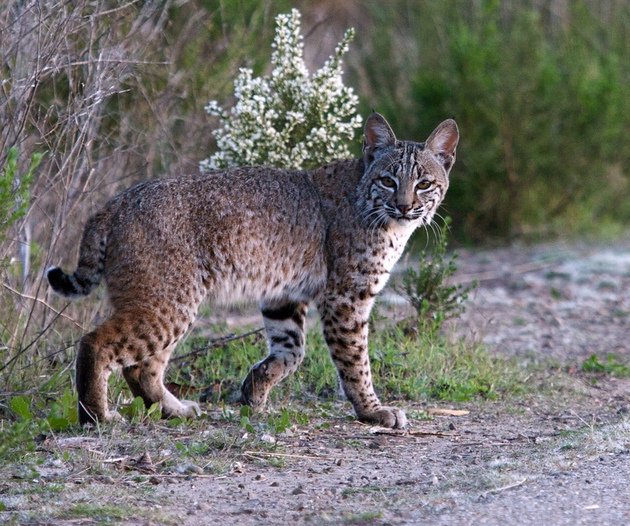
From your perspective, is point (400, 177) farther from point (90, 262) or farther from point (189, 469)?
point (189, 469)

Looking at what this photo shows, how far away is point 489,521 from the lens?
440cm

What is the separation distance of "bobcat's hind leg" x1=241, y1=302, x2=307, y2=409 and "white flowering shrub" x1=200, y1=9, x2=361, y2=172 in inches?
46.0

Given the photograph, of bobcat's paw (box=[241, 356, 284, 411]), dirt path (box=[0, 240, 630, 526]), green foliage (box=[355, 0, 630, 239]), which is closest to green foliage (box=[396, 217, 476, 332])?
dirt path (box=[0, 240, 630, 526])

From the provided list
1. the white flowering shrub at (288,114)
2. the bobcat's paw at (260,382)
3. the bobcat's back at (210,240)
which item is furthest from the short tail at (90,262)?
the white flowering shrub at (288,114)

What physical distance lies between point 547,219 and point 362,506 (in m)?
9.37

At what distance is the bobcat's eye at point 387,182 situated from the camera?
6465mm

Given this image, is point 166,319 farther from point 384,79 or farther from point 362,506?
point 384,79

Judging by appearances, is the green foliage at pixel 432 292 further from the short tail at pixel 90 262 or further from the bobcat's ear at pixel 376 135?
the short tail at pixel 90 262

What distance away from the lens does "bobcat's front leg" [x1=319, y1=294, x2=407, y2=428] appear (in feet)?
20.9

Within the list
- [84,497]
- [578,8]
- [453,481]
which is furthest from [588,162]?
[84,497]

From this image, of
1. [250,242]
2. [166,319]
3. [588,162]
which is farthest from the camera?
[588,162]

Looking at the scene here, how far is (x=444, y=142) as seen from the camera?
6.81 metres

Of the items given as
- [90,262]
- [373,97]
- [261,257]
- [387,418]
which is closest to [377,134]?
[261,257]

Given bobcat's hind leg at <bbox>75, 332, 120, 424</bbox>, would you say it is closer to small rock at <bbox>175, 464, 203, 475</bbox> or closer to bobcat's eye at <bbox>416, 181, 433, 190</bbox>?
small rock at <bbox>175, 464, 203, 475</bbox>
